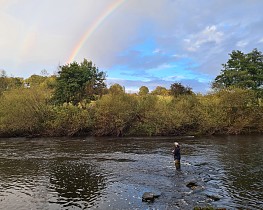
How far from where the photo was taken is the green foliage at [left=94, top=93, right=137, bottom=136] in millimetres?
70500

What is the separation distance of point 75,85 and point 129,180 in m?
55.7

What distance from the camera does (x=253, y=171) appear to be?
2917 centimetres

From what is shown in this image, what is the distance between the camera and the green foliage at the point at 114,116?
7050 cm

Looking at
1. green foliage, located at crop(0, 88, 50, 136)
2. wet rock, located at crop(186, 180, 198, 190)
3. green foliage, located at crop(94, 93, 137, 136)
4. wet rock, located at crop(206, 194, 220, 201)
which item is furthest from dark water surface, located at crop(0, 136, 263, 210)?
green foliage, located at crop(0, 88, 50, 136)

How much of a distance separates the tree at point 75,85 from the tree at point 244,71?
3359 centimetres

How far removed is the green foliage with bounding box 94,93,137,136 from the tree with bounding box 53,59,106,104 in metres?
10.8

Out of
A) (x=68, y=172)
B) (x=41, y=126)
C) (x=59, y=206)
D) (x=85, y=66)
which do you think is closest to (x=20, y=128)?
(x=41, y=126)

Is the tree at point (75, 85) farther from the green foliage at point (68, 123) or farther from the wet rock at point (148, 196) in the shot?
the wet rock at point (148, 196)

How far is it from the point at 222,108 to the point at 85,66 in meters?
40.0

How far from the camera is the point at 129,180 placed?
2738cm

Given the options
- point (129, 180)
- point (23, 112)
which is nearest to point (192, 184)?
point (129, 180)

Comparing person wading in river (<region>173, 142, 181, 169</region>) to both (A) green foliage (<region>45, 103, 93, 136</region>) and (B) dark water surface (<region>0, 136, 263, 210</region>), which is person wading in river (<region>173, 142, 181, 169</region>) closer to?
(B) dark water surface (<region>0, 136, 263, 210</region>)

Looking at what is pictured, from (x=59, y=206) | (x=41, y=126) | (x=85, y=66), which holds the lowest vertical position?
(x=59, y=206)

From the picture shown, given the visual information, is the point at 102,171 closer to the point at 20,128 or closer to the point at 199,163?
the point at 199,163
